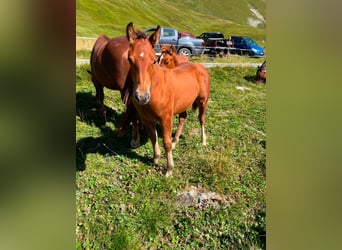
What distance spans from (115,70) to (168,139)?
984 mm

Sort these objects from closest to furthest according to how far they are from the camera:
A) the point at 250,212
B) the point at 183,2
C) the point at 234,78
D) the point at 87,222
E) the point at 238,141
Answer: the point at 87,222, the point at 250,212, the point at 183,2, the point at 238,141, the point at 234,78

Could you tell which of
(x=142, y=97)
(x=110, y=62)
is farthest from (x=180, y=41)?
(x=142, y=97)

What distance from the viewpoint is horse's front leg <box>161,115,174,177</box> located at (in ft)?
10.6

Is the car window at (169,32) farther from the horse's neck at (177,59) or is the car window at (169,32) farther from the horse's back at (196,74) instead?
the horse's back at (196,74)

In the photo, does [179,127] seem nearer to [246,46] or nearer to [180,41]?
[246,46]

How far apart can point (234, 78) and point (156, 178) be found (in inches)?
101

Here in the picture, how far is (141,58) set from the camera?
2.40 metres

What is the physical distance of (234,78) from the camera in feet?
16.6

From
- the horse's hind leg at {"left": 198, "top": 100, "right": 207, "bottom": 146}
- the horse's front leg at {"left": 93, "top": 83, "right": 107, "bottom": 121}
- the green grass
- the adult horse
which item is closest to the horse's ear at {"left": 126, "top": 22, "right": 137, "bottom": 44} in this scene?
the adult horse

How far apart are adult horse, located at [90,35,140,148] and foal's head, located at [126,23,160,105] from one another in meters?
0.74

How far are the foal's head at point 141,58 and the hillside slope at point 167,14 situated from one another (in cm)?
57
